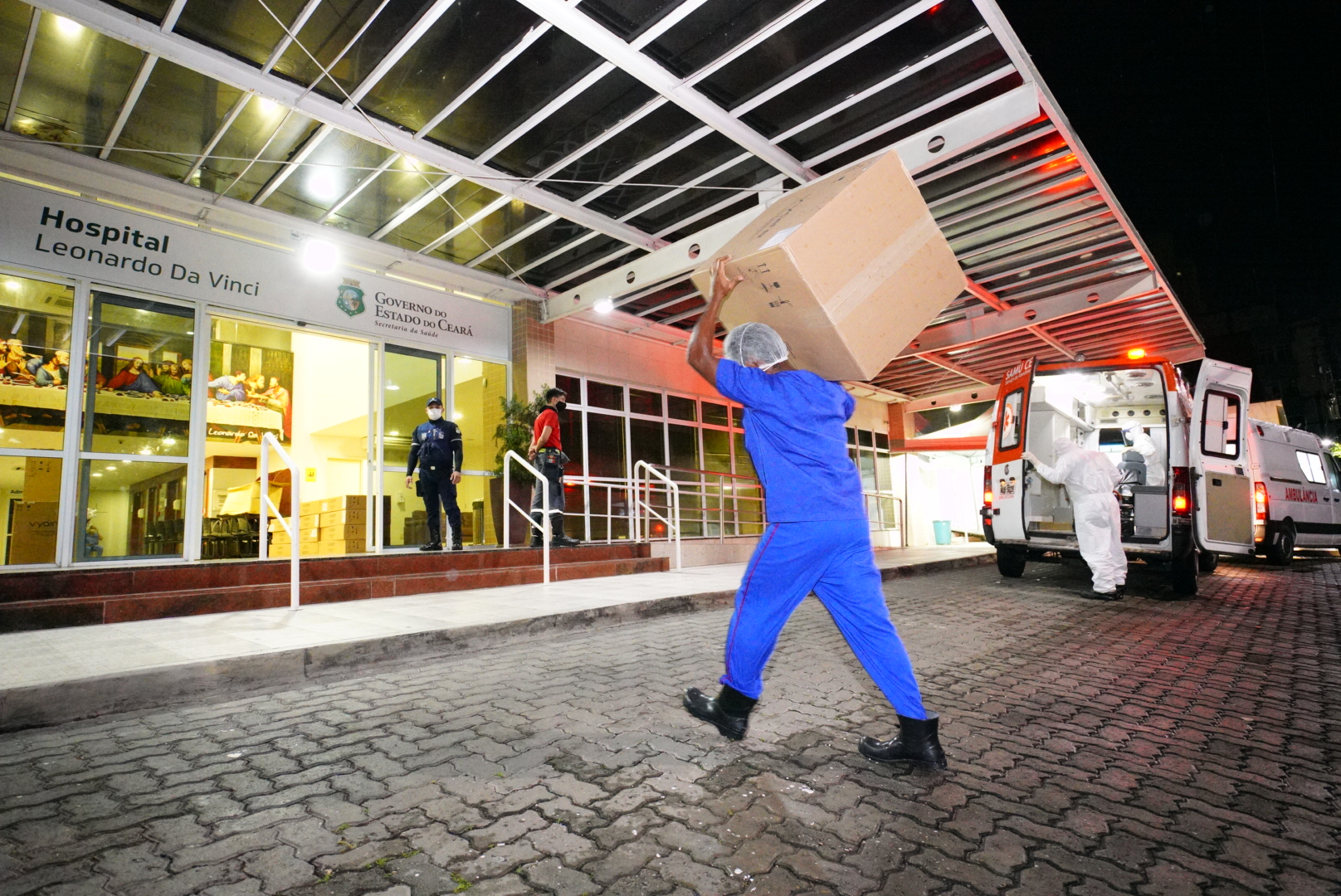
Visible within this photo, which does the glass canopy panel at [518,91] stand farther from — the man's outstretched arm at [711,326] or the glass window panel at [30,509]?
the glass window panel at [30,509]

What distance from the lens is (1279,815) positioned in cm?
203

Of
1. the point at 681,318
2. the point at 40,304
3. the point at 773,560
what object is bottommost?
the point at 773,560

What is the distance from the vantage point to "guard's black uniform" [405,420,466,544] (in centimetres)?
805

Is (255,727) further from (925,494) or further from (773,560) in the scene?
(925,494)

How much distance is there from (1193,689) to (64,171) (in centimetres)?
1071

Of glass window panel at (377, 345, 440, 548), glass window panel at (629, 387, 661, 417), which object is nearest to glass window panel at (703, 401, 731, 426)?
glass window panel at (629, 387, 661, 417)

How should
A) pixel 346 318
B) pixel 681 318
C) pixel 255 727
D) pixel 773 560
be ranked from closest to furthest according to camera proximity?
1. pixel 773 560
2. pixel 255 727
3. pixel 346 318
4. pixel 681 318

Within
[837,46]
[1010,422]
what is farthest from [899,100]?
[1010,422]

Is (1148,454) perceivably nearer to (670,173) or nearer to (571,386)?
(670,173)

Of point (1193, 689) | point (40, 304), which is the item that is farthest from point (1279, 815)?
point (40, 304)

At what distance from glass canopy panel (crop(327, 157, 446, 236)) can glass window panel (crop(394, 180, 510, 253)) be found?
0.66ft

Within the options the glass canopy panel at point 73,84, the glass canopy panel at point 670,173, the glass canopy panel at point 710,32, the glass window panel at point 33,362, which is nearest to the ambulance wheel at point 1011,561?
the glass canopy panel at point 670,173

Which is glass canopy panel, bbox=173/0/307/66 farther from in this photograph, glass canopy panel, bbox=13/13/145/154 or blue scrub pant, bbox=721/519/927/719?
blue scrub pant, bbox=721/519/927/719

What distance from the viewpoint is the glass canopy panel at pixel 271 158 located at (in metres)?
6.73
